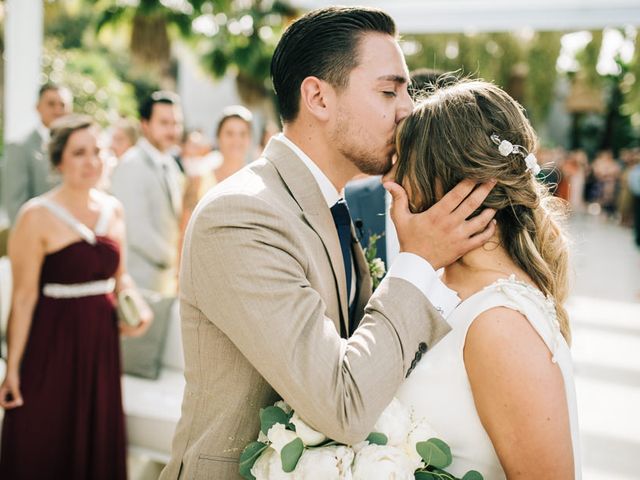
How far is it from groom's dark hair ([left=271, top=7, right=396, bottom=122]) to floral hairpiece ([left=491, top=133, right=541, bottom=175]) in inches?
18.1

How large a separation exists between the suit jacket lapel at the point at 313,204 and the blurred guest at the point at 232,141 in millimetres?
4232

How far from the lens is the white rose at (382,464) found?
55.7 inches

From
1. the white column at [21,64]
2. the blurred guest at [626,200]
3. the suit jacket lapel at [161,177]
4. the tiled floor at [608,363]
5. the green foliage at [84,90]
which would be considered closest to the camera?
the tiled floor at [608,363]

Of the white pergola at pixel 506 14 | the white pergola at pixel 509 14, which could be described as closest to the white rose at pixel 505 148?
the white pergola at pixel 506 14

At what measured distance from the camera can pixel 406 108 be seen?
1850mm

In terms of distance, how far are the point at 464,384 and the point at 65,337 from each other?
2.64 metres

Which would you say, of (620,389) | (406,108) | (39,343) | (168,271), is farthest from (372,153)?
(620,389)

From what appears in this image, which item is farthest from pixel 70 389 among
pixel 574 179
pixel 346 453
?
pixel 574 179

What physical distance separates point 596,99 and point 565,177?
28.4ft

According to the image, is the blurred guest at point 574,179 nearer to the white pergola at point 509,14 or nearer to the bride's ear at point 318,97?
the white pergola at point 509,14

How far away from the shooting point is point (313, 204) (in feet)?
5.72

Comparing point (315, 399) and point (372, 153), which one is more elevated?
point (372, 153)

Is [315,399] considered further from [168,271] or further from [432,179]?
[168,271]

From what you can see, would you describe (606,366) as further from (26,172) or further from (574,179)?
(574,179)
